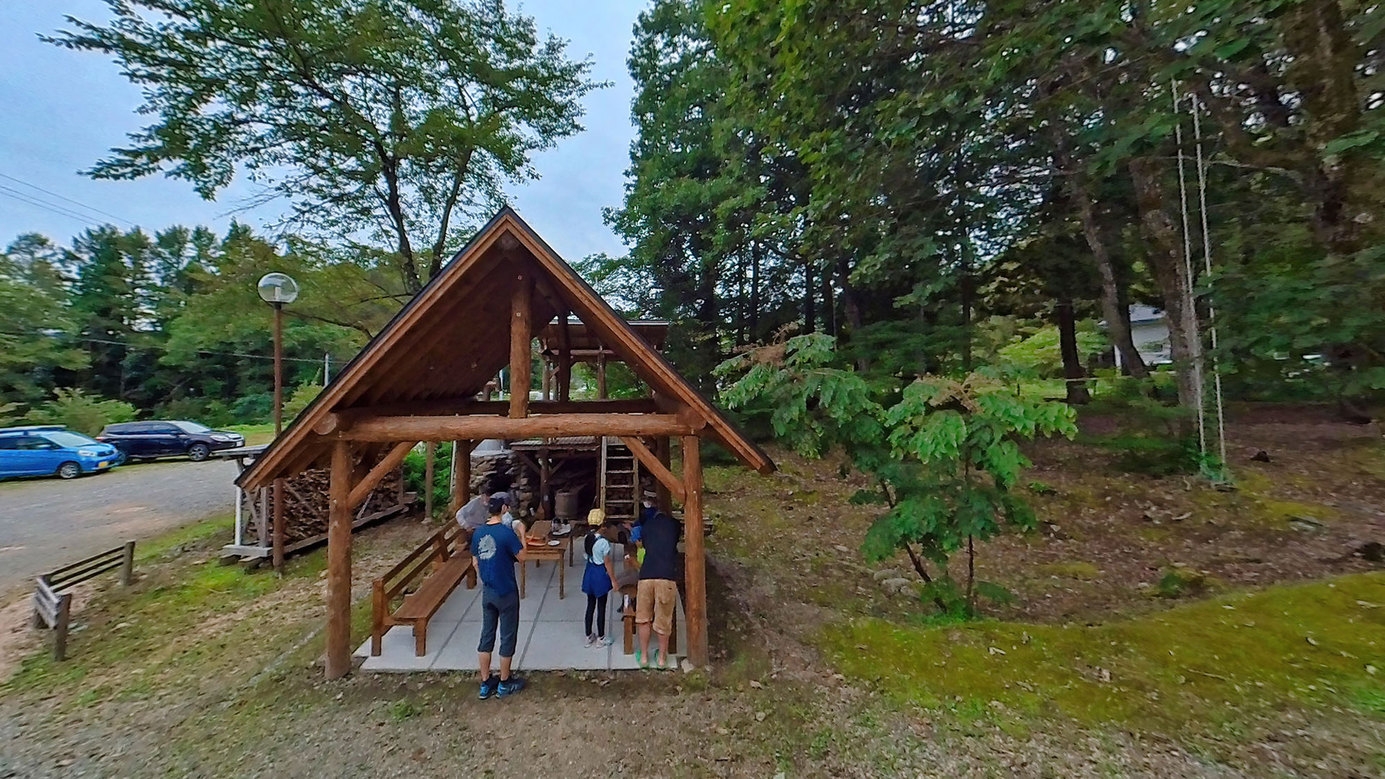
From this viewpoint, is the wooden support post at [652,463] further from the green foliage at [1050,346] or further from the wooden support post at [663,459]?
the green foliage at [1050,346]

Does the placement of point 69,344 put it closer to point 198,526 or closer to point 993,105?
point 198,526

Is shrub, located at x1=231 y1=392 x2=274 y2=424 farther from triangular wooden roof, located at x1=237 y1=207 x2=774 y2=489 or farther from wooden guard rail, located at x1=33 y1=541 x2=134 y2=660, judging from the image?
triangular wooden roof, located at x1=237 y1=207 x2=774 y2=489

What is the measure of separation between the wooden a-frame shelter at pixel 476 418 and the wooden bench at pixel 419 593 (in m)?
0.28

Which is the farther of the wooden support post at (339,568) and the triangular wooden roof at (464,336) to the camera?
the wooden support post at (339,568)

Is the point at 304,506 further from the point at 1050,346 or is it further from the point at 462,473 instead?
the point at 1050,346

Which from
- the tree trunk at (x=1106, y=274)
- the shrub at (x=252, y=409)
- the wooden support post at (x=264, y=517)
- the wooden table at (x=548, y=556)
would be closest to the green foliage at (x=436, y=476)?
the wooden support post at (x=264, y=517)

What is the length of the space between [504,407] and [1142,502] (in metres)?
11.7

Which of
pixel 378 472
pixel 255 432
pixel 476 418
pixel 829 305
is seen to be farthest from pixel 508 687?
pixel 255 432

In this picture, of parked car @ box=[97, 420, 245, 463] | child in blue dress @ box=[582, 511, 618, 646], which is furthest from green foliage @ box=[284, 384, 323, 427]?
child in blue dress @ box=[582, 511, 618, 646]

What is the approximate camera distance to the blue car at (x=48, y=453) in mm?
15961

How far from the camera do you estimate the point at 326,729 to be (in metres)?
4.43

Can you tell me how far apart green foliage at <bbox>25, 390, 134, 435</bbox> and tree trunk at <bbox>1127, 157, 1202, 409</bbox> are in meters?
36.8

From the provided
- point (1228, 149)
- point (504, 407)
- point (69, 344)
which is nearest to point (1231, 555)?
point (1228, 149)

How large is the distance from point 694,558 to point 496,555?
6.29 ft
